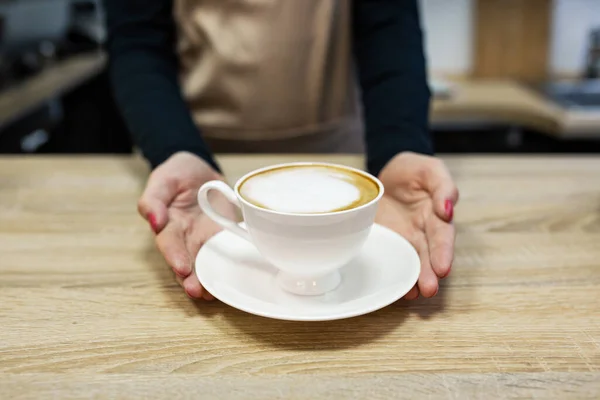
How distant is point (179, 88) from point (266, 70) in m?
0.17

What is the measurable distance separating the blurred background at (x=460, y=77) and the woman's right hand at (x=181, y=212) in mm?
1182

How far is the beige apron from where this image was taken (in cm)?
103

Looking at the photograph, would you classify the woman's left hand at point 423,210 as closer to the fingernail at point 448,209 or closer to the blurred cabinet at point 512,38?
the fingernail at point 448,209

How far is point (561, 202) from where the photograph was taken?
80cm

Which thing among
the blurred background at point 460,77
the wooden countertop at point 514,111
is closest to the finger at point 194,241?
the blurred background at point 460,77

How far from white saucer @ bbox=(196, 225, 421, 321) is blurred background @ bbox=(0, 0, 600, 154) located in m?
1.33

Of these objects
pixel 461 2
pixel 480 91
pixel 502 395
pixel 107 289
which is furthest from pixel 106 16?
pixel 461 2

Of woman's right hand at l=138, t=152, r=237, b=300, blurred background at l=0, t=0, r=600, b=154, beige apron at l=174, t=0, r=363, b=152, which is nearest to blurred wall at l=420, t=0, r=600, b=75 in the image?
blurred background at l=0, t=0, r=600, b=154

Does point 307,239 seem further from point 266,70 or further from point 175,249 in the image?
point 266,70

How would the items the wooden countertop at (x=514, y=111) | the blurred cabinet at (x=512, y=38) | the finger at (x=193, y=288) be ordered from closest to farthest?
1. the finger at (x=193, y=288)
2. the wooden countertop at (x=514, y=111)
3. the blurred cabinet at (x=512, y=38)

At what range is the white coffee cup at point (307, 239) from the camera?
489 mm

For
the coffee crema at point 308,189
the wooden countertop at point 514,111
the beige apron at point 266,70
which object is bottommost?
the wooden countertop at point 514,111

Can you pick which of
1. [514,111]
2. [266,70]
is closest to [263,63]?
[266,70]

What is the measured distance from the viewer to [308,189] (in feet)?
1.77
